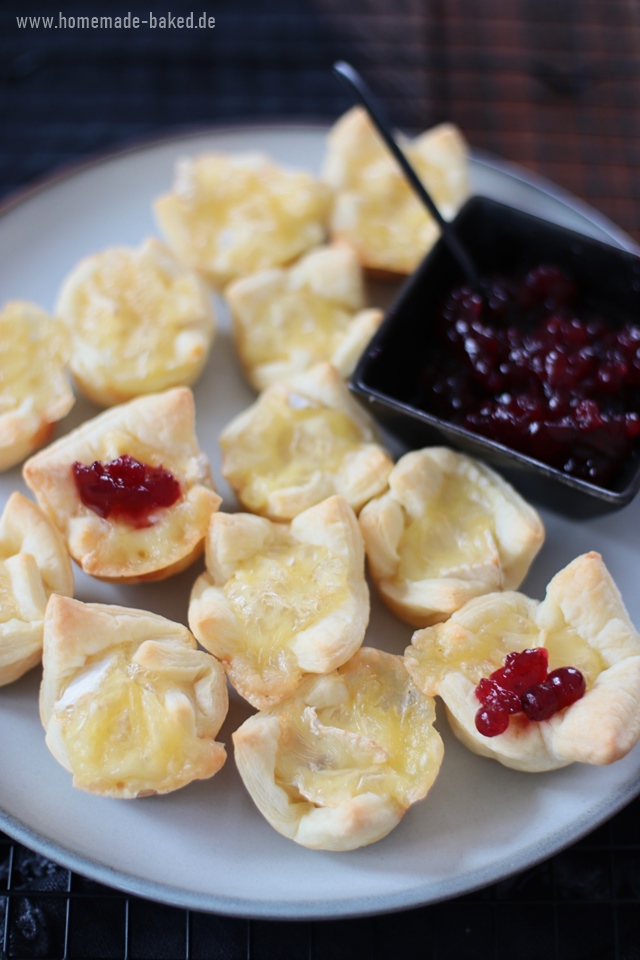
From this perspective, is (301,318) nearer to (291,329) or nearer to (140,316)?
(291,329)

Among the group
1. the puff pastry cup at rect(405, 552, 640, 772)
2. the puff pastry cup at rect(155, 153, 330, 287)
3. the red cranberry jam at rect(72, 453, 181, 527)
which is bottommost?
the puff pastry cup at rect(405, 552, 640, 772)

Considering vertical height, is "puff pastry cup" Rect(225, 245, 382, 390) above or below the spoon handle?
below

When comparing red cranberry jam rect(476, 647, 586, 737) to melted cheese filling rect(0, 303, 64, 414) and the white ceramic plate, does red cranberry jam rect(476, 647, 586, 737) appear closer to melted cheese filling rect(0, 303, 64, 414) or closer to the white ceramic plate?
the white ceramic plate

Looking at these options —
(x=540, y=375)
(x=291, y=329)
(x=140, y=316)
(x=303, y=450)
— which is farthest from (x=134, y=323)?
(x=540, y=375)

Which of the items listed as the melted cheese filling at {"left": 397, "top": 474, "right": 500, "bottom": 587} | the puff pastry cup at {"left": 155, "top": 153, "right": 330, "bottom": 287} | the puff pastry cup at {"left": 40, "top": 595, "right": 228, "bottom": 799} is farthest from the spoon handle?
the puff pastry cup at {"left": 40, "top": 595, "right": 228, "bottom": 799}

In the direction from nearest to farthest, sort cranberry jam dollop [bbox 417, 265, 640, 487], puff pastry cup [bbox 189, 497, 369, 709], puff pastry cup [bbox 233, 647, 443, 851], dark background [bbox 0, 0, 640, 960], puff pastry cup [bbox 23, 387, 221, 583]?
puff pastry cup [bbox 233, 647, 443, 851] → puff pastry cup [bbox 189, 497, 369, 709] → puff pastry cup [bbox 23, 387, 221, 583] → cranberry jam dollop [bbox 417, 265, 640, 487] → dark background [bbox 0, 0, 640, 960]

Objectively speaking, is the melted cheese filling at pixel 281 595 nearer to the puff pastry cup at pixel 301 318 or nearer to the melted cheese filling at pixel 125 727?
the melted cheese filling at pixel 125 727

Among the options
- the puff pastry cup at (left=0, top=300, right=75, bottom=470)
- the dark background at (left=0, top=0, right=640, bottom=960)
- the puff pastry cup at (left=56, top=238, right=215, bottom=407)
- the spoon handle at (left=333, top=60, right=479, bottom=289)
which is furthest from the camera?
the dark background at (left=0, top=0, right=640, bottom=960)

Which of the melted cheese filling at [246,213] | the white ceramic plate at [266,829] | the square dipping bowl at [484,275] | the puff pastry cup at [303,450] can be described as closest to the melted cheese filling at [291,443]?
the puff pastry cup at [303,450]
